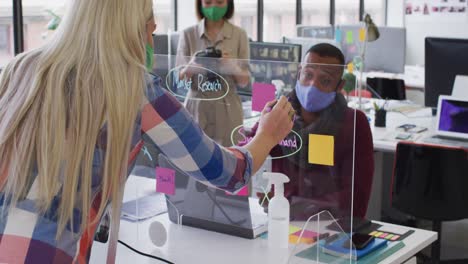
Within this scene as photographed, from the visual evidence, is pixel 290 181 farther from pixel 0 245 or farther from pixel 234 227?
pixel 0 245

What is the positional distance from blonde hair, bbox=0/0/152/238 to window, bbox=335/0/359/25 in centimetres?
781

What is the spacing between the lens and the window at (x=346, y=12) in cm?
914

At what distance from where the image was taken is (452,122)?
13.0 feet

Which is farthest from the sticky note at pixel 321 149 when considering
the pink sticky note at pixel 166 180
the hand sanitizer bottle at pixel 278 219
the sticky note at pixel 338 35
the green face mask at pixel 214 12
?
the sticky note at pixel 338 35

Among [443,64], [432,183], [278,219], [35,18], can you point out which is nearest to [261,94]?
[278,219]

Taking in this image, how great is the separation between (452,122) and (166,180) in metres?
2.17

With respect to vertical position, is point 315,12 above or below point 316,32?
above

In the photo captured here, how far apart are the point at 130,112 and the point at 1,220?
1.10 feet

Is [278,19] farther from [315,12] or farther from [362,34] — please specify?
[362,34]

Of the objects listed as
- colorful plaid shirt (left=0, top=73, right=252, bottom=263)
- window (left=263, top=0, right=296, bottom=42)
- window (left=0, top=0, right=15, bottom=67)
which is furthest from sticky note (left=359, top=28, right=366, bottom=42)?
colorful plaid shirt (left=0, top=73, right=252, bottom=263)

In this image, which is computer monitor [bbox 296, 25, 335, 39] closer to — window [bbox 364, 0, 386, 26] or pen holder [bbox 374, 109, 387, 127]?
pen holder [bbox 374, 109, 387, 127]

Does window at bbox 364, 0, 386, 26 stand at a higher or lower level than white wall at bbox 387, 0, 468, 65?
higher

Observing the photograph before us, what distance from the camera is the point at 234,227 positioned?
2221 mm

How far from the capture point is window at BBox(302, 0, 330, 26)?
28.0 feet
